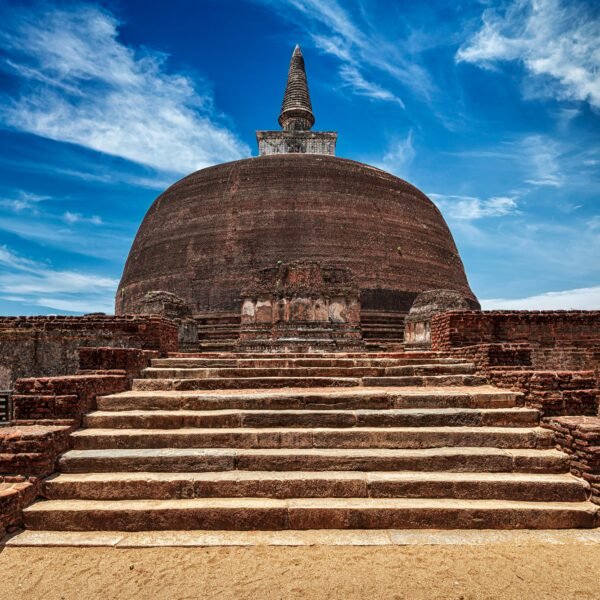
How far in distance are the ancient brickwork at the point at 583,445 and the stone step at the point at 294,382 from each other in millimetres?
1387

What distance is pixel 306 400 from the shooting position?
458 centimetres

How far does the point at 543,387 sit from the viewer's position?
4461 mm

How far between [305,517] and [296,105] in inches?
1004

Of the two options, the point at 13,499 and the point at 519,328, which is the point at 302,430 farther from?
the point at 519,328

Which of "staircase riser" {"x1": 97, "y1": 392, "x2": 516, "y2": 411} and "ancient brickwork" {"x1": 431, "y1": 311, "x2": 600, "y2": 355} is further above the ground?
"ancient brickwork" {"x1": 431, "y1": 311, "x2": 600, "y2": 355}

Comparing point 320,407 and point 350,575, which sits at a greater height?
point 320,407

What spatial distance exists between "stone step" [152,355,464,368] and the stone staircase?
783 mm

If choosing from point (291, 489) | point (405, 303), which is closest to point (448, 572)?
point (291, 489)

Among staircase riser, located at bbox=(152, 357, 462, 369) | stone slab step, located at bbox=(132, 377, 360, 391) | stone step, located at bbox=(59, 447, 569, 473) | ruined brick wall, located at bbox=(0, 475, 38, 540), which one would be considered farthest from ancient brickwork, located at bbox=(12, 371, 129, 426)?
staircase riser, located at bbox=(152, 357, 462, 369)

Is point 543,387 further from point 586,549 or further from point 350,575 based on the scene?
point 350,575

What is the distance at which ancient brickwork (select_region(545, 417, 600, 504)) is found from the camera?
11.7 feet

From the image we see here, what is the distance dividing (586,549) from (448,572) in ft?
3.34

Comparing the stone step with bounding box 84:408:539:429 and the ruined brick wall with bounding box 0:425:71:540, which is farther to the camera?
the stone step with bounding box 84:408:539:429

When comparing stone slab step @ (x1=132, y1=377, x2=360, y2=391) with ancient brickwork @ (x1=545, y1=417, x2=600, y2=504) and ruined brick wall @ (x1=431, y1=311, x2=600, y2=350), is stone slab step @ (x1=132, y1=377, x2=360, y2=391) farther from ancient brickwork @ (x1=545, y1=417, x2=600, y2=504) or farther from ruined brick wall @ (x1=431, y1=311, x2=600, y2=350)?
Result: ruined brick wall @ (x1=431, y1=311, x2=600, y2=350)
